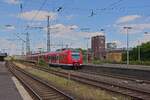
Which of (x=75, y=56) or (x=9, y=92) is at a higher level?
(x=75, y=56)

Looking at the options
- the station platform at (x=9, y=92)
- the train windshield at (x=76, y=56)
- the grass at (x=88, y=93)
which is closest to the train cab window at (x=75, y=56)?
the train windshield at (x=76, y=56)

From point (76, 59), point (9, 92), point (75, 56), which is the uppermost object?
point (75, 56)

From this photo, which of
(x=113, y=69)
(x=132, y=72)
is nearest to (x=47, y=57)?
(x=113, y=69)

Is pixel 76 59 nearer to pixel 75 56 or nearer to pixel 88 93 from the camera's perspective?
pixel 75 56

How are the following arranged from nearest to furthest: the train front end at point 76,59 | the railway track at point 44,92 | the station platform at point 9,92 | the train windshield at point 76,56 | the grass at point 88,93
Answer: the grass at point 88,93, the railway track at point 44,92, the station platform at point 9,92, the train front end at point 76,59, the train windshield at point 76,56

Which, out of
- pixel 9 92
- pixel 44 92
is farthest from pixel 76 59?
pixel 44 92

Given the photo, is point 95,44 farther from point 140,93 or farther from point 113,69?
point 140,93

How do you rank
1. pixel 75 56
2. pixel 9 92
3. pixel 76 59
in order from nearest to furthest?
pixel 9 92 → pixel 76 59 → pixel 75 56

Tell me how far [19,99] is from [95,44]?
128 meters

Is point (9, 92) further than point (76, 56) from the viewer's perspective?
No

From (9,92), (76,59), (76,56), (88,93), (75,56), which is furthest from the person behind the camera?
(76,56)

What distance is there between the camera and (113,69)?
144 ft

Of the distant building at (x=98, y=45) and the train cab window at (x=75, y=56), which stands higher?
the distant building at (x=98, y=45)

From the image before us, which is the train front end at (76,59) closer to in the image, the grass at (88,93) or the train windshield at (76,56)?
the train windshield at (76,56)
